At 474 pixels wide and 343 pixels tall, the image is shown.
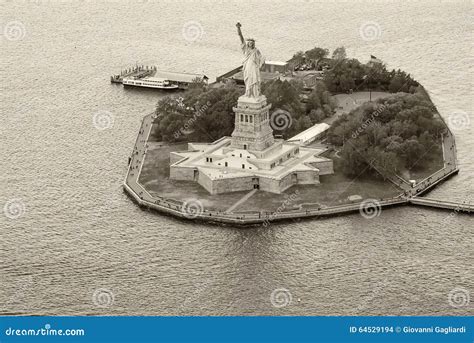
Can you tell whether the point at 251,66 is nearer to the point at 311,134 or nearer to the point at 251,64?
the point at 251,64

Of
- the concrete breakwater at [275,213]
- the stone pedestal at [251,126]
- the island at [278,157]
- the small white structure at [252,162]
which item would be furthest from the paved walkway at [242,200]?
the stone pedestal at [251,126]

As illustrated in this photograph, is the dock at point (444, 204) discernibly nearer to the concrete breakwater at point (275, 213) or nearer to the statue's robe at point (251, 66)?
the concrete breakwater at point (275, 213)

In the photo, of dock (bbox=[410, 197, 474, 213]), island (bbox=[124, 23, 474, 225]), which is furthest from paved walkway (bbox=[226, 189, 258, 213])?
dock (bbox=[410, 197, 474, 213])

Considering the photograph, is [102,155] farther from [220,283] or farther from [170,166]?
[220,283]

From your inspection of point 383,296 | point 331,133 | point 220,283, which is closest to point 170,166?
point 331,133

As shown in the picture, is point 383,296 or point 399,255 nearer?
point 383,296
